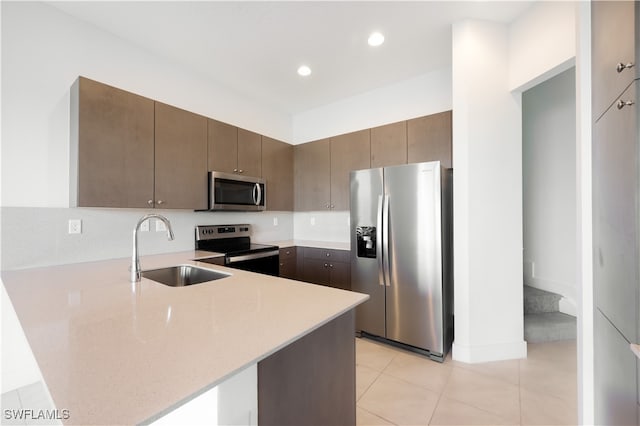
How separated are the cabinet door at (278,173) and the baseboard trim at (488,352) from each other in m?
2.37

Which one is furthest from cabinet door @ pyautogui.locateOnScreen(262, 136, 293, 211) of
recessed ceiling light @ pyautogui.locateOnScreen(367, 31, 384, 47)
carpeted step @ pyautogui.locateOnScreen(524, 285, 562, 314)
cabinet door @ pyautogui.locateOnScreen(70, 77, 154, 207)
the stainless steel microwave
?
carpeted step @ pyautogui.locateOnScreen(524, 285, 562, 314)

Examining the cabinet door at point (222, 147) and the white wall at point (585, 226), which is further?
the cabinet door at point (222, 147)

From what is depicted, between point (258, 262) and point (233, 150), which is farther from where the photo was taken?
point (233, 150)

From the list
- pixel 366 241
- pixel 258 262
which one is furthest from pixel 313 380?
pixel 258 262

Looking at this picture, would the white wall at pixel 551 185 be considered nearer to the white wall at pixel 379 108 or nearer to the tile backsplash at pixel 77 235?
the white wall at pixel 379 108

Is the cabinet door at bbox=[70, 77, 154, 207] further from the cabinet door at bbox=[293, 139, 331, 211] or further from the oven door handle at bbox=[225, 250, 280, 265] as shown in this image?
the cabinet door at bbox=[293, 139, 331, 211]

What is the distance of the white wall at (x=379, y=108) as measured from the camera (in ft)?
9.48

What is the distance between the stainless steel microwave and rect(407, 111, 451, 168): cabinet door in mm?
1657

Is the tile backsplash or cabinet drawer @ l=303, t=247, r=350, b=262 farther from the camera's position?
cabinet drawer @ l=303, t=247, r=350, b=262

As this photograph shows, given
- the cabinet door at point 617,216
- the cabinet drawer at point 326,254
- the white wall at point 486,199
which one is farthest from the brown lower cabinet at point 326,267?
the cabinet door at point 617,216

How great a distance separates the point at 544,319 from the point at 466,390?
60.8 inches

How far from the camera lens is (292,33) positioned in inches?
89.2

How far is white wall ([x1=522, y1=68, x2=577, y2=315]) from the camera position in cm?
293

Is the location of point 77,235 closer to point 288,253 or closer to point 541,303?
point 288,253
